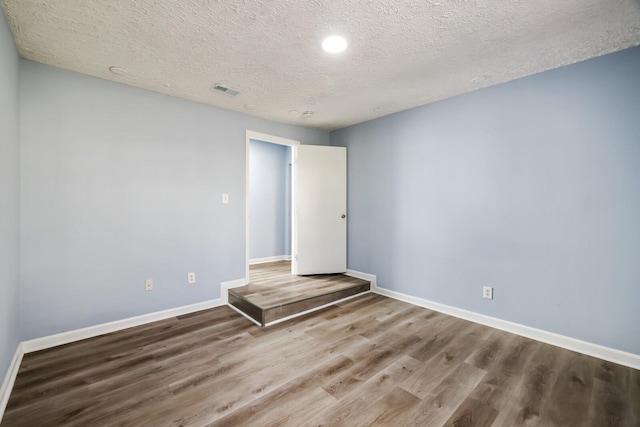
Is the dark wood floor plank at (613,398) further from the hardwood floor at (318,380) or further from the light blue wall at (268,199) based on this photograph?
the light blue wall at (268,199)

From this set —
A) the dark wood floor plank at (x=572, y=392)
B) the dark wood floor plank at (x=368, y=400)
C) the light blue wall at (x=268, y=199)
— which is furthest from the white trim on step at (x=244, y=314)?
the dark wood floor plank at (x=572, y=392)

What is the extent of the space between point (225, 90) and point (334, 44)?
1398mm

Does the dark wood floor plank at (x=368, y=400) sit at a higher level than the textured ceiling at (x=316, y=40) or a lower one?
lower

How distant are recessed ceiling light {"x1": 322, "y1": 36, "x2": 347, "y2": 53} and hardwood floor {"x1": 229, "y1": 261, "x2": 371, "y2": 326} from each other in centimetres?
247

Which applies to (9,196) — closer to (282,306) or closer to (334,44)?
(282,306)

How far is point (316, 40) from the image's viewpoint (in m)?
2.01

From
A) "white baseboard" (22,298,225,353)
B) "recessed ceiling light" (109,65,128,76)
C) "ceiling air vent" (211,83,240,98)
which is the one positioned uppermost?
"ceiling air vent" (211,83,240,98)

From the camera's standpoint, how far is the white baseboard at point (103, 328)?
2.31 metres

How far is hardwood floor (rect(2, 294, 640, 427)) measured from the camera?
1603mm

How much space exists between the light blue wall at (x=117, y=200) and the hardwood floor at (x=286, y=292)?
420mm

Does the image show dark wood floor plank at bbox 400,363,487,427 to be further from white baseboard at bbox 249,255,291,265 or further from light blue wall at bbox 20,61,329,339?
white baseboard at bbox 249,255,291,265

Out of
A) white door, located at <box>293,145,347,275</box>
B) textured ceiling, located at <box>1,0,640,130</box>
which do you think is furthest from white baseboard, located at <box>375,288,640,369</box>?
textured ceiling, located at <box>1,0,640,130</box>

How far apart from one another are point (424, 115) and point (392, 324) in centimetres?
249

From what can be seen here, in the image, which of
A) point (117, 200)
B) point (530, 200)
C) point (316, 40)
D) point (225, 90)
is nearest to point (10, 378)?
point (117, 200)
